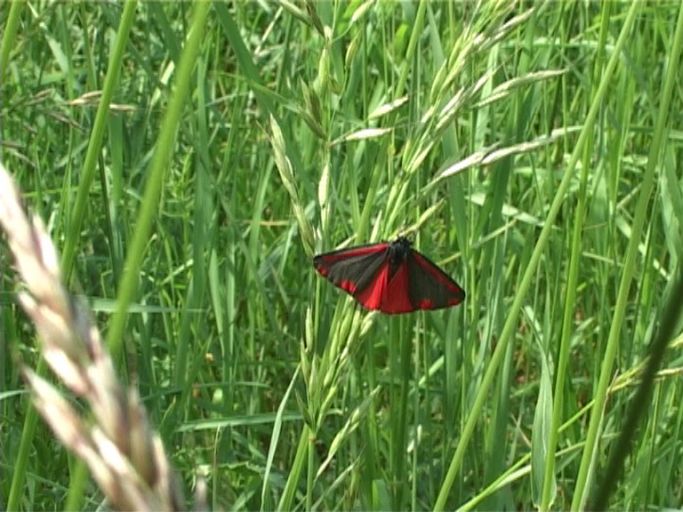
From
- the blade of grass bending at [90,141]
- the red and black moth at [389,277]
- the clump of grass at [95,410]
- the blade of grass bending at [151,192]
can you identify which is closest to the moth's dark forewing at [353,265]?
the red and black moth at [389,277]

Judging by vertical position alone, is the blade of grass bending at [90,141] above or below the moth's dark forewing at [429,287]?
above

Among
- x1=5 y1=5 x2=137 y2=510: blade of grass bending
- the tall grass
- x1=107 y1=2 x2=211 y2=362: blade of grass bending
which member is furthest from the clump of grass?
the tall grass

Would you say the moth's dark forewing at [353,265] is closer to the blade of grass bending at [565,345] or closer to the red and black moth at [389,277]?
the red and black moth at [389,277]

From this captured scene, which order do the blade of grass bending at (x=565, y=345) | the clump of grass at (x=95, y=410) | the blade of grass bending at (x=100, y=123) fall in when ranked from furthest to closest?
the blade of grass bending at (x=565, y=345)
the blade of grass bending at (x=100, y=123)
the clump of grass at (x=95, y=410)

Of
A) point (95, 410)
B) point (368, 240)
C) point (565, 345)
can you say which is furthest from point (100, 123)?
point (368, 240)

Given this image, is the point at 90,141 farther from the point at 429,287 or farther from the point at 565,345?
the point at 429,287
